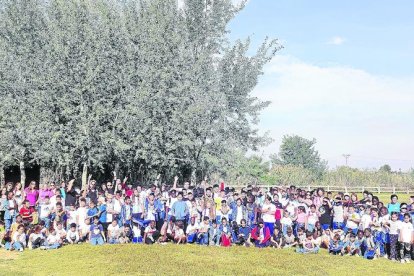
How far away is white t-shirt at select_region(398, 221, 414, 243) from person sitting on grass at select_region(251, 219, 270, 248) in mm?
4557

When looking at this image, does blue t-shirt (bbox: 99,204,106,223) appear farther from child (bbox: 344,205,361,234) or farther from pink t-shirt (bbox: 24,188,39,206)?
child (bbox: 344,205,361,234)

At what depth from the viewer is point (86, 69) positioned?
26.5m

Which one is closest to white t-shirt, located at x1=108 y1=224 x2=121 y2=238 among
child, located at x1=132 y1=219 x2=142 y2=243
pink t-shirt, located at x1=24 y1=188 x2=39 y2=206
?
child, located at x1=132 y1=219 x2=142 y2=243

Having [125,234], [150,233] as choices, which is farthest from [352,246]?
[125,234]

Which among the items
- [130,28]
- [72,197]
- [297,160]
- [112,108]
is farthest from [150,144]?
[297,160]

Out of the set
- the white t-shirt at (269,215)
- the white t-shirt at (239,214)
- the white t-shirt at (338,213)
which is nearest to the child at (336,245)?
the white t-shirt at (338,213)

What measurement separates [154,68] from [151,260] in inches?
590

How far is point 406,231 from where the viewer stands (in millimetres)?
16219

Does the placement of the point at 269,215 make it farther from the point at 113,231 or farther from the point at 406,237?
the point at 113,231

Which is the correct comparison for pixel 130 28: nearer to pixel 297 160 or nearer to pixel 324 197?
pixel 324 197

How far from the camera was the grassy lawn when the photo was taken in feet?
46.7

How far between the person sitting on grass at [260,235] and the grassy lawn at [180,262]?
79cm

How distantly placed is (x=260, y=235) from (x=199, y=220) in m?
2.24

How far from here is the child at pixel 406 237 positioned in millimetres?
16188
